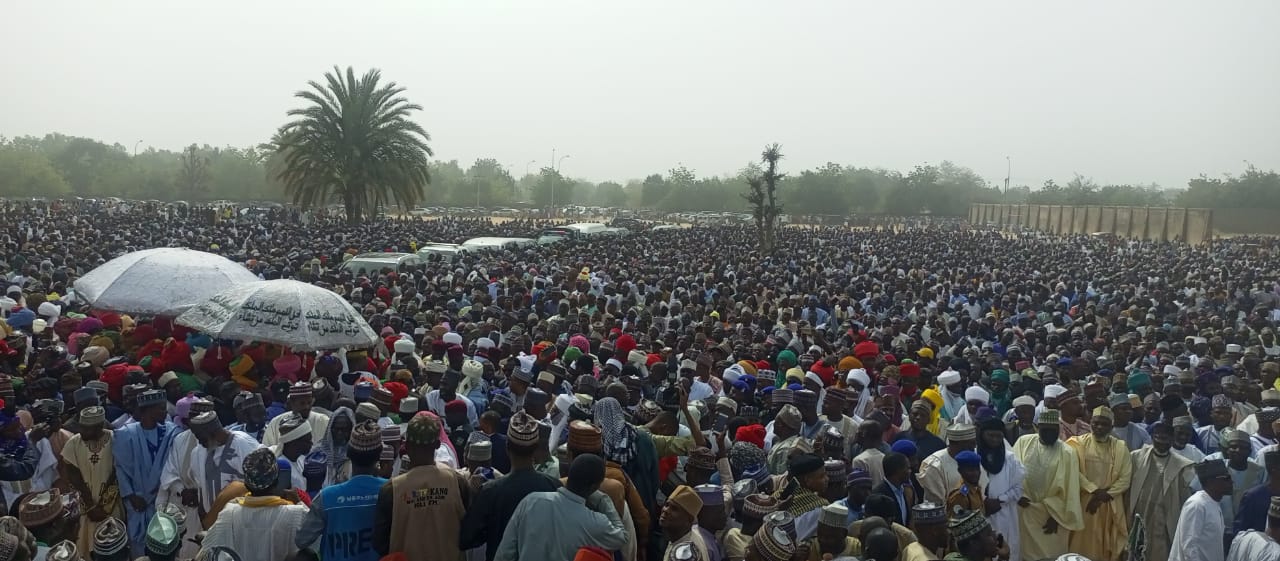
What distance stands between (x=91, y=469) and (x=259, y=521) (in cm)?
219

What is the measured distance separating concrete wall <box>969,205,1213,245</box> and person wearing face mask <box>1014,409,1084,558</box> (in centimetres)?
4773

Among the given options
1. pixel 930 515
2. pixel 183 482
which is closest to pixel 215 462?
pixel 183 482

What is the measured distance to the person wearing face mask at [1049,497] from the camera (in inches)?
223

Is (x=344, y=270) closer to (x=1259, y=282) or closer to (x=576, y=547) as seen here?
(x=576, y=547)

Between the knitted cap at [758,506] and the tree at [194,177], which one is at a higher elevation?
the tree at [194,177]

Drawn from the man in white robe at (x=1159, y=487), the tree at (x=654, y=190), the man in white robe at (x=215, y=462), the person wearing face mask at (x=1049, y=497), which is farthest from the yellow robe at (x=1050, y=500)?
the tree at (x=654, y=190)

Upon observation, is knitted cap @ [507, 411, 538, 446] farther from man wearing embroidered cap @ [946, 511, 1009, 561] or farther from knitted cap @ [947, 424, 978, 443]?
knitted cap @ [947, 424, 978, 443]

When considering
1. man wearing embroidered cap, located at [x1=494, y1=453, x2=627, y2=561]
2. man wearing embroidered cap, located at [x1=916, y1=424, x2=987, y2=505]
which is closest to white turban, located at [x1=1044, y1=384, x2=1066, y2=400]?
man wearing embroidered cap, located at [x1=916, y1=424, x2=987, y2=505]

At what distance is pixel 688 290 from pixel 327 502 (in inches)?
514

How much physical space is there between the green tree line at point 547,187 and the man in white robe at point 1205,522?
221ft

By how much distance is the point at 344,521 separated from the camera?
3.84m

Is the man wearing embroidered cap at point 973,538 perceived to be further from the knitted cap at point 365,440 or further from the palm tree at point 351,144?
the palm tree at point 351,144

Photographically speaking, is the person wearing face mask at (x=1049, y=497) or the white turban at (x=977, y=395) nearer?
the person wearing face mask at (x=1049, y=497)

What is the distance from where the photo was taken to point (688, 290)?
54.7 feet
